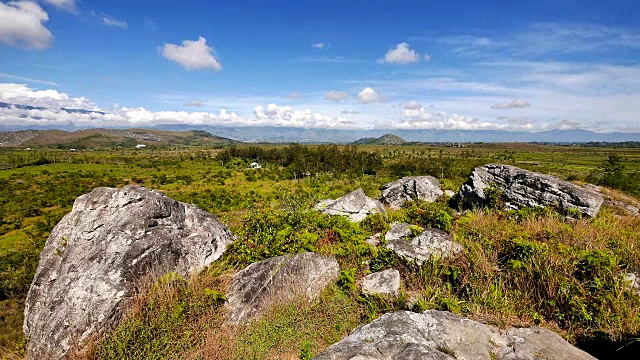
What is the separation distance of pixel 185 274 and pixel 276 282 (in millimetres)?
2718

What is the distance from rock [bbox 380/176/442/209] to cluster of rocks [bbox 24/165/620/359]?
564 inches

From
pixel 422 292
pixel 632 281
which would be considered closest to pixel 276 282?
pixel 422 292

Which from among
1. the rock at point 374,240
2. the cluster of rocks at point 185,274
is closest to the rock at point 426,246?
the cluster of rocks at point 185,274

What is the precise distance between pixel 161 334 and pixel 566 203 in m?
16.3

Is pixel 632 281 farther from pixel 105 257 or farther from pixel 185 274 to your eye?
pixel 105 257

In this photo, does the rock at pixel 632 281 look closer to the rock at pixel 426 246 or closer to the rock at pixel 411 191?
the rock at pixel 426 246

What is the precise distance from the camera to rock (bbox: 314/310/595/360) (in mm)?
4348

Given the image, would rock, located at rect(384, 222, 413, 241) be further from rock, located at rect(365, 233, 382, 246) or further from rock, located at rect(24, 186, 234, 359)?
rock, located at rect(24, 186, 234, 359)

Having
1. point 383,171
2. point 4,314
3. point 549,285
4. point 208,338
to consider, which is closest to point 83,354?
point 208,338

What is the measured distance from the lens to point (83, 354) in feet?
20.1

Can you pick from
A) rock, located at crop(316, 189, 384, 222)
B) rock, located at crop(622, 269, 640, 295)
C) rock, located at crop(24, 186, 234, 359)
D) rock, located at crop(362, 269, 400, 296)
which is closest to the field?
rock, located at crop(622, 269, 640, 295)

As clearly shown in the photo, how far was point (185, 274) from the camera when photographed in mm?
8227

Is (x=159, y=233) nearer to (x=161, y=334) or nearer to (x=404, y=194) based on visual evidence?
(x=161, y=334)

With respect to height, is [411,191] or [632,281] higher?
[632,281]
